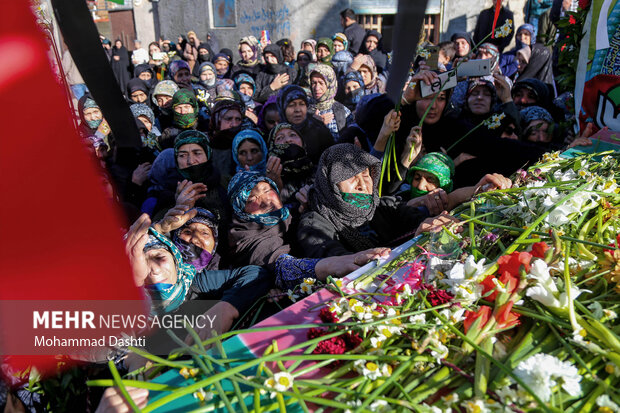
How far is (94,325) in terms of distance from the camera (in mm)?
1492

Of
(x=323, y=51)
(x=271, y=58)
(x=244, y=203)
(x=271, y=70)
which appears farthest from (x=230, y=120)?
(x=271, y=58)

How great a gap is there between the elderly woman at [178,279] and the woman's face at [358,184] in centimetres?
63

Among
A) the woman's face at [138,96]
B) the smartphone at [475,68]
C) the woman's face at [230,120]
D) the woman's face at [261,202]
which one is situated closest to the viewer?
the smartphone at [475,68]

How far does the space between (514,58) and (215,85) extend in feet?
14.3

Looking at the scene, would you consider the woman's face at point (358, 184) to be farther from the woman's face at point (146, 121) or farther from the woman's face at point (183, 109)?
the woman's face at point (146, 121)

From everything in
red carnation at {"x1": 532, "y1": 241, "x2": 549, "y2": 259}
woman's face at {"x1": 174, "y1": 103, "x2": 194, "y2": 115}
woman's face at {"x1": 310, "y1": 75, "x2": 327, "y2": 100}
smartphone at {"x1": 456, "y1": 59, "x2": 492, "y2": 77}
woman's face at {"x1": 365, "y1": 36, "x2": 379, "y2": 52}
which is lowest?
woman's face at {"x1": 174, "y1": 103, "x2": 194, "y2": 115}

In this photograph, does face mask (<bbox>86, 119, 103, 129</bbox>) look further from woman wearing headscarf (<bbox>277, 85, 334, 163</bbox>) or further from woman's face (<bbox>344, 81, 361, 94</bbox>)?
woman's face (<bbox>344, 81, 361, 94</bbox>)

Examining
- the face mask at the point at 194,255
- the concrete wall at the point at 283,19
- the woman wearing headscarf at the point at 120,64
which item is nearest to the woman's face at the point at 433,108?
the face mask at the point at 194,255

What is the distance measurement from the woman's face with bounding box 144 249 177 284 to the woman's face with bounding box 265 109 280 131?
2980 millimetres

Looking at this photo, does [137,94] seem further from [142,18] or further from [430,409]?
[142,18]

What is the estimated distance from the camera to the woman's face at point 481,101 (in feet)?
12.1

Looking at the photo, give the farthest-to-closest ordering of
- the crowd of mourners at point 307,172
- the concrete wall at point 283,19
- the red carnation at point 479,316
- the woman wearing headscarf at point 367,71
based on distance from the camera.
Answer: the concrete wall at point 283,19
the woman wearing headscarf at point 367,71
the crowd of mourners at point 307,172
the red carnation at point 479,316

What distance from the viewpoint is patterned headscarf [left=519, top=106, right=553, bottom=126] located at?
3591mm

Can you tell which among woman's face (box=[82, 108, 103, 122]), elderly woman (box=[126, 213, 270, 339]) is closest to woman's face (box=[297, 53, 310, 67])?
woman's face (box=[82, 108, 103, 122])
